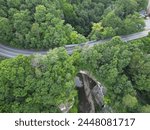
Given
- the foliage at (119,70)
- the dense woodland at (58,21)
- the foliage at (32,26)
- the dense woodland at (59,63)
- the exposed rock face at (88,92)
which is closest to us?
the dense woodland at (59,63)

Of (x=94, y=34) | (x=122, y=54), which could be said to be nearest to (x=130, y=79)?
(x=122, y=54)

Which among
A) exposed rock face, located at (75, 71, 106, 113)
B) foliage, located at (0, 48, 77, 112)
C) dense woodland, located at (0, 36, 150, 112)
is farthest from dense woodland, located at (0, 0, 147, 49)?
foliage, located at (0, 48, 77, 112)

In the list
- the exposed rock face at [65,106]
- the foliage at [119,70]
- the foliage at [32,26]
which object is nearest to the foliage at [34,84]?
the exposed rock face at [65,106]

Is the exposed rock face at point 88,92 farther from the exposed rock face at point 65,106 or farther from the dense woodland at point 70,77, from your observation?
the exposed rock face at point 65,106

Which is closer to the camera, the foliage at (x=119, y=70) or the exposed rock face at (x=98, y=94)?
the foliage at (x=119, y=70)

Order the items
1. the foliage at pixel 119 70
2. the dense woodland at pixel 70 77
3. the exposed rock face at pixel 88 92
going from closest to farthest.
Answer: the dense woodland at pixel 70 77, the foliage at pixel 119 70, the exposed rock face at pixel 88 92

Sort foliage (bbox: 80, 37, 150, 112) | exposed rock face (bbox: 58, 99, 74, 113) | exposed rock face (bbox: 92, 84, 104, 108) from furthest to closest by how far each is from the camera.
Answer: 1. exposed rock face (bbox: 92, 84, 104, 108)
2. foliage (bbox: 80, 37, 150, 112)
3. exposed rock face (bbox: 58, 99, 74, 113)

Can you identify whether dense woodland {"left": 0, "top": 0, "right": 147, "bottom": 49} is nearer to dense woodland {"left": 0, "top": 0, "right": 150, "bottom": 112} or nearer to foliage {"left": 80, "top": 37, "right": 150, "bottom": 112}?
dense woodland {"left": 0, "top": 0, "right": 150, "bottom": 112}

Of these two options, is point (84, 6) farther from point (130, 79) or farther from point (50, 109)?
point (50, 109)
